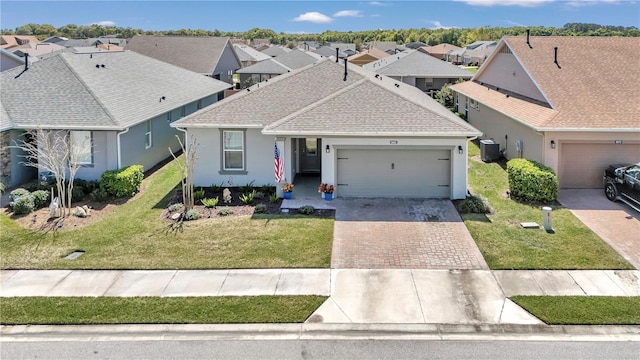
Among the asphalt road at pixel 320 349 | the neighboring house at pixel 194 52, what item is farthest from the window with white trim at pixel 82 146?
the neighboring house at pixel 194 52

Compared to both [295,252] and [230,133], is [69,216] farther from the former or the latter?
[295,252]

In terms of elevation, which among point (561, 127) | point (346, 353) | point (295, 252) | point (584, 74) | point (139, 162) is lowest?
point (346, 353)

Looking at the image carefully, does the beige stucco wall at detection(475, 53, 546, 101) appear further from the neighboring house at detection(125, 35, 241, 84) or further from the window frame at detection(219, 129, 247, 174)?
the neighboring house at detection(125, 35, 241, 84)

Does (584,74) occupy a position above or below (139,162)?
above

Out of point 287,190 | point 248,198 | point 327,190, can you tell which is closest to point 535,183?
point 327,190

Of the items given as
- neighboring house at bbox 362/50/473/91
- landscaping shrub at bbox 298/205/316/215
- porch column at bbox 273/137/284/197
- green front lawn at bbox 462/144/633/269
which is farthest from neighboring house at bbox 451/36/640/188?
neighboring house at bbox 362/50/473/91

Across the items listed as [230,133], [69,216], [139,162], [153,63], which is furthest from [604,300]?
[153,63]
